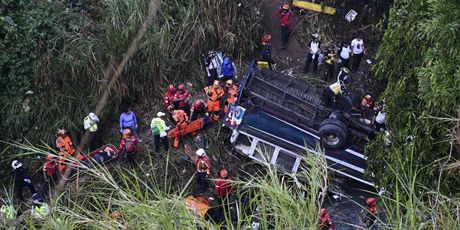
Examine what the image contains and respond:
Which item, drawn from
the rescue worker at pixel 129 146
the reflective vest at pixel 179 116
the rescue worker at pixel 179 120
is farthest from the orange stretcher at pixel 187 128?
the rescue worker at pixel 129 146

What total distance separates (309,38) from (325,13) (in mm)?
736

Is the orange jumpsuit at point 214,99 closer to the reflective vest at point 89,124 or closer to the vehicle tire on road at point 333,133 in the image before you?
the vehicle tire on road at point 333,133

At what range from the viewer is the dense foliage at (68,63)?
1354 centimetres

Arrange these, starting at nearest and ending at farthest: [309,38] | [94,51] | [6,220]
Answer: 1. [6,220]
2. [94,51]
3. [309,38]

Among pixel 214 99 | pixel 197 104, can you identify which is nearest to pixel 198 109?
pixel 197 104

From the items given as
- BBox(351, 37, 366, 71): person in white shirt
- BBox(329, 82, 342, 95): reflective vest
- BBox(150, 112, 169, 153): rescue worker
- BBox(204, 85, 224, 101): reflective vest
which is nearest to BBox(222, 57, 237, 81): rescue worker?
BBox(204, 85, 224, 101): reflective vest

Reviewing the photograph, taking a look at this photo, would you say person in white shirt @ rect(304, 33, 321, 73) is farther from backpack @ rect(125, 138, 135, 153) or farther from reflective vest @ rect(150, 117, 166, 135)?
backpack @ rect(125, 138, 135, 153)

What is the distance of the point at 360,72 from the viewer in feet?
48.8

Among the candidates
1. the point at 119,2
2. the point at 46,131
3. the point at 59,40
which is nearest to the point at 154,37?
the point at 119,2

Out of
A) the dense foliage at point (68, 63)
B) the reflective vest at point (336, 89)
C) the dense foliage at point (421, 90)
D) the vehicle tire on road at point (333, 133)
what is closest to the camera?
the dense foliage at point (421, 90)

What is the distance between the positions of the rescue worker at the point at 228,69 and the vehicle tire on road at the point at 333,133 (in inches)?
112

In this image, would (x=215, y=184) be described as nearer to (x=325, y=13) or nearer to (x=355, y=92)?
(x=355, y=92)

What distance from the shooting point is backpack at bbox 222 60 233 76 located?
13.9m

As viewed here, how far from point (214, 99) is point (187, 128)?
2.72 feet
